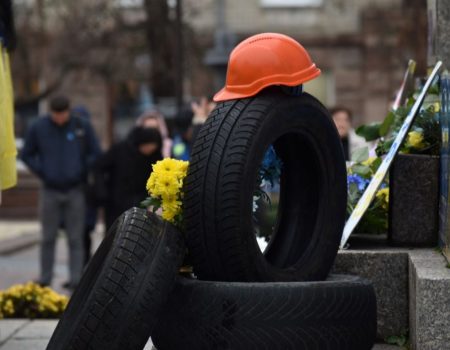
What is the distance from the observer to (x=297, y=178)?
213 inches

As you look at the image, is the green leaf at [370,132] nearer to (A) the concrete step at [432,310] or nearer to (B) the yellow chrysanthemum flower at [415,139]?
(B) the yellow chrysanthemum flower at [415,139]

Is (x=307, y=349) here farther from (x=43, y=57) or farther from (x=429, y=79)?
(x=43, y=57)

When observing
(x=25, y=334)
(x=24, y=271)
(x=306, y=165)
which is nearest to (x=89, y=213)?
(x=24, y=271)

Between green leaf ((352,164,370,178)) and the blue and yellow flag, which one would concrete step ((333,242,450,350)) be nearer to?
green leaf ((352,164,370,178))

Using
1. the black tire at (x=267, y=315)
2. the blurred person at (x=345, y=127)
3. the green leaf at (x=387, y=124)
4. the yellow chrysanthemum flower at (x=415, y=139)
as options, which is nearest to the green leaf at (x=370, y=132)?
the green leaf at (x=387, y=124)

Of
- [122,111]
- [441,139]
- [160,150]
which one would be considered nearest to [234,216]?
[441,139]

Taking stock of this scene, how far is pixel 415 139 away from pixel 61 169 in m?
6.41

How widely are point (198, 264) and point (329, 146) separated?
82cm

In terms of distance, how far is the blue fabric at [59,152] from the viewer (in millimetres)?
12000

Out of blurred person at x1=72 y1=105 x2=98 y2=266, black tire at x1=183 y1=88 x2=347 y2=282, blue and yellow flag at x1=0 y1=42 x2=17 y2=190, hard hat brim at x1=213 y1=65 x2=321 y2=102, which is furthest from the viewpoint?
blurred person at x1=72 y1=105 x2=98 y2=266

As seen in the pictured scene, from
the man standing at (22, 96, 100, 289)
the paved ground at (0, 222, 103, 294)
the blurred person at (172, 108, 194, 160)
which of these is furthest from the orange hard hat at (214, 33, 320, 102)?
the man standing at (22, 96, 100, 289)

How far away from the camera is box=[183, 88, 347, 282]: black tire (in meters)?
4.82

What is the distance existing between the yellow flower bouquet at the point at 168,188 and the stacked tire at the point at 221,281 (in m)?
0.21

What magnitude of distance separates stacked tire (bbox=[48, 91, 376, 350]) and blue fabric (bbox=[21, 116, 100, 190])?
22.6 feet
